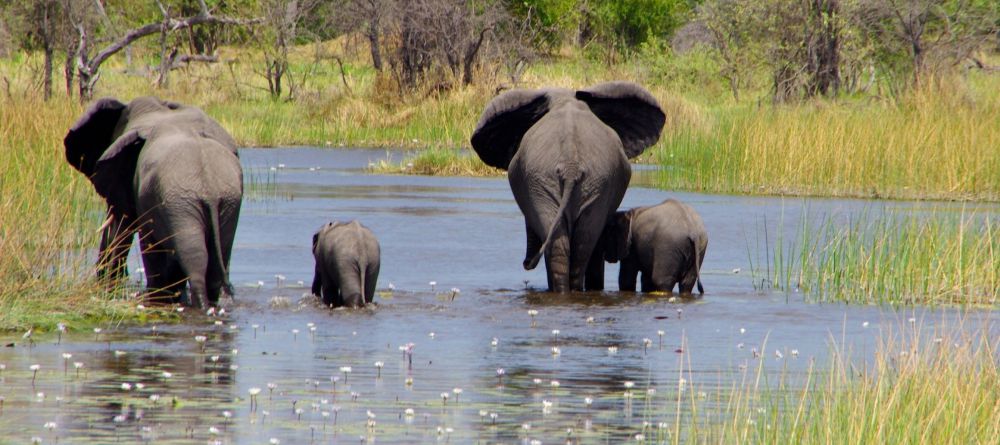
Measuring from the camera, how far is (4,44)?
1645 inches

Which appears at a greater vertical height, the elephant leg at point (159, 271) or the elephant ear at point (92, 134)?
the elephant ear at point (92, 134)

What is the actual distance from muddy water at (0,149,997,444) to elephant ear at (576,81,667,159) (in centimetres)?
143

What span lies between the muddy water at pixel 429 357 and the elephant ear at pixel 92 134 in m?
1.65

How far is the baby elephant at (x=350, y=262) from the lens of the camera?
11.8 meters

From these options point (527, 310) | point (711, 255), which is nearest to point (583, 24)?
point (711, 255)

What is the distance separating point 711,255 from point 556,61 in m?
35.7

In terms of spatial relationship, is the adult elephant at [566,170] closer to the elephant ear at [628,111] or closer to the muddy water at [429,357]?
the elephant ear at [628,111]

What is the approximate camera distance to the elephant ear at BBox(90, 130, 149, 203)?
39.0 ft

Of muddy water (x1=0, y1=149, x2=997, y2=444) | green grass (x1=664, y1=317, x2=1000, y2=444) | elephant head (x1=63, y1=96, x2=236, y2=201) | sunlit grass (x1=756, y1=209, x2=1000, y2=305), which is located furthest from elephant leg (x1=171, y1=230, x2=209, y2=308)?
sunlit grass (x1=756, y1=209, x2=1000, y2=305)

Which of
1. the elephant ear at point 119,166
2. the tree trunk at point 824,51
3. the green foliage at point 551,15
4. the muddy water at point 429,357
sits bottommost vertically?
the muddy water at point 429,357

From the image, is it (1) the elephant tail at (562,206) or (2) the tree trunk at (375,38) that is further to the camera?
(2) the tree trunk at (375,38)

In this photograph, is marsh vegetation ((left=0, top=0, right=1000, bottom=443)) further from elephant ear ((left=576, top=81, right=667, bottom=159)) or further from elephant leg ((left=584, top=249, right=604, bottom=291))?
elephant ear ((left=576, top=81, right=667, bottom=159))

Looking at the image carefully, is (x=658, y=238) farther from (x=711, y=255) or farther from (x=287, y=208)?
(x=287, y=208)

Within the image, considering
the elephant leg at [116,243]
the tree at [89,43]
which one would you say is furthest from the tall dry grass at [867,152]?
the tree at [89,43]
